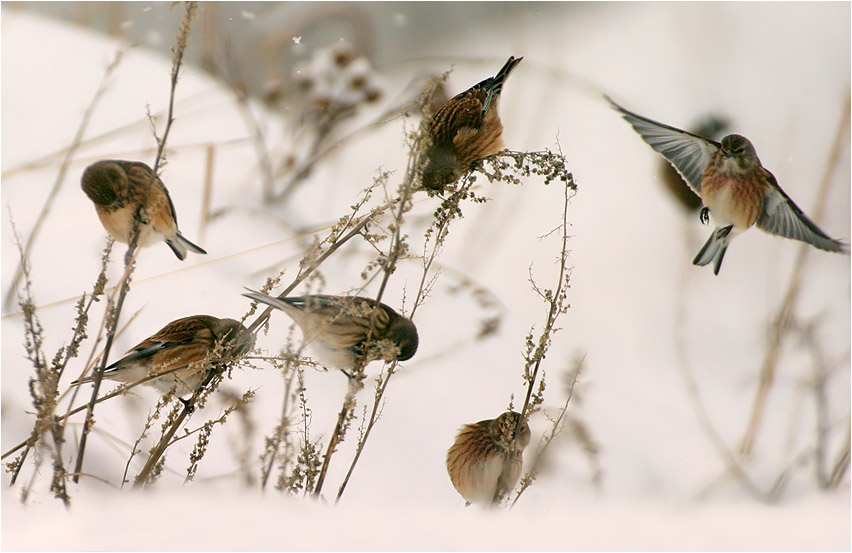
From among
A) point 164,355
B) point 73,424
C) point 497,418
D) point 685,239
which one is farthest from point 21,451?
point 685,239

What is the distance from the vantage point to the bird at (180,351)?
89 centimetres

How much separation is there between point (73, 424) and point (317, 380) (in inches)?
11.8

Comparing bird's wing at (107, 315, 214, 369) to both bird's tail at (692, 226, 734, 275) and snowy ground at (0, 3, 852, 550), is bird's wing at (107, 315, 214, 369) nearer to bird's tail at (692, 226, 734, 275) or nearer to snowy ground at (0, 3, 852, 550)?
snowy ground at (0, 3, 852, 550)

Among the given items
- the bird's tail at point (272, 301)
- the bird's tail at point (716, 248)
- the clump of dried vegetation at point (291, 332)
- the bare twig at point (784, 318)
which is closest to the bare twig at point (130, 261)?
the clump of dried vegetation at point (291, 332)

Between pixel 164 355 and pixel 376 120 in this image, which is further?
pixel 376 120

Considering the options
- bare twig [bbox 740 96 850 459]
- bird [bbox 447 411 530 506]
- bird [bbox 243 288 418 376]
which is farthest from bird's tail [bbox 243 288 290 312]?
bare twig [bbox 740 96 850 459]

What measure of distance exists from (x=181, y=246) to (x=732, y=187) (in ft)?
2.47

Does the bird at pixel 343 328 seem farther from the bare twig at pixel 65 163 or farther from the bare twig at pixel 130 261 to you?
the bare twig at pixel 65 163

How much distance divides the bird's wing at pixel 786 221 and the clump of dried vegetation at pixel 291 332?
0.28 metres

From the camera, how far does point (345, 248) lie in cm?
102

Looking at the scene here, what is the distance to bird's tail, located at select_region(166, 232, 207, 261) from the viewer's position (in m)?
0.99

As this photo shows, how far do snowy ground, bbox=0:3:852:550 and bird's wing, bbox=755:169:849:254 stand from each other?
23 millimetres

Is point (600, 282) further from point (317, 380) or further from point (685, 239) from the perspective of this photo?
point (317, 380)

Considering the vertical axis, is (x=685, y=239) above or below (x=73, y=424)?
above
